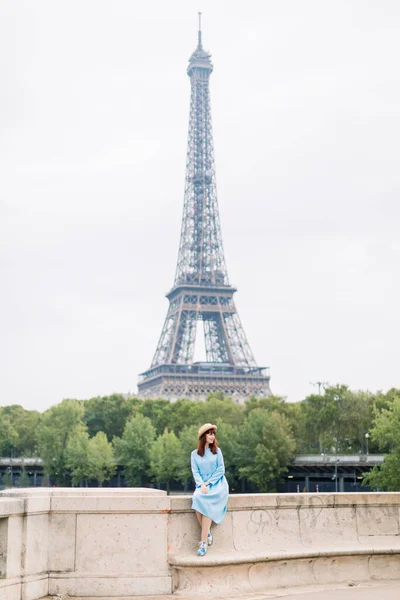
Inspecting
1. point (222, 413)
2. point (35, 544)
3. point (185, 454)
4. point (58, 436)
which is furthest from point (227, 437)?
point (35, 544)

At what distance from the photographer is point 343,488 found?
267ft

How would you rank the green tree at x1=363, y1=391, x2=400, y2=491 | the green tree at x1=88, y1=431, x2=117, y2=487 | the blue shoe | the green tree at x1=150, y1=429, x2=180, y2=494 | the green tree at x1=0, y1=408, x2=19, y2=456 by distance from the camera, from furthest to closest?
1. the green tree at x1=0, y1=408, x2=19, y2=456
2. the green tree at x1=88, y1=431, x2=117, y2=487
3. the green tree at x1=150, y1=429, x2=180, y2=494
4. the green tree at x1=363, y1=391, x2=400, y2=491
5. the blue shoe

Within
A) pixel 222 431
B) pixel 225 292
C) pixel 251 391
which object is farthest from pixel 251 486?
pixel 225 292

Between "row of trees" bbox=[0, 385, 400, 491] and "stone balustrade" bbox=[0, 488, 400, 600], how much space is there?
144 feet

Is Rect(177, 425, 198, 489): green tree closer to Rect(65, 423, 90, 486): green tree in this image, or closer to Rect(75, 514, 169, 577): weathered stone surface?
Rect(65, 423, 90, 486): green tree

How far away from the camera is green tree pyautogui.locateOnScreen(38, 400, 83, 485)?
98938mm

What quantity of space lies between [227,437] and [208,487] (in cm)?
6942

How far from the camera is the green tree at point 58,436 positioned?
98938 mm

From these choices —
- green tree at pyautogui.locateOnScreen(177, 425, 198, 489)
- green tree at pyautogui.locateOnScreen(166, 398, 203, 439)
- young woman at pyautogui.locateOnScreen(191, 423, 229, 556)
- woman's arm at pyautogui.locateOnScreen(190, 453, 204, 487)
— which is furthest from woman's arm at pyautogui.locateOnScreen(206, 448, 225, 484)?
green tree at pyautogui.locateOnScreen(166, 398, 203, 439)

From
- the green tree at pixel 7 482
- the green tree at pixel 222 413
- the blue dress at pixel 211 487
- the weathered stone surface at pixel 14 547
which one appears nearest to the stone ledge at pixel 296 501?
the blue dress at pixel 211 487

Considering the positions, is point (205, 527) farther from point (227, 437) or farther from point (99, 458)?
point (99, 458)

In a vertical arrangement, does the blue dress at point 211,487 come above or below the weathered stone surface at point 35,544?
above

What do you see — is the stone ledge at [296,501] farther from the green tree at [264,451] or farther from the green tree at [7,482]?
the green tree at [7,482]

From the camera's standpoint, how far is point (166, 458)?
269ft
